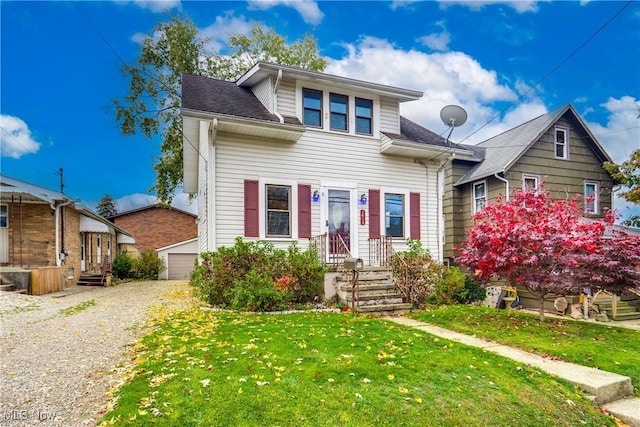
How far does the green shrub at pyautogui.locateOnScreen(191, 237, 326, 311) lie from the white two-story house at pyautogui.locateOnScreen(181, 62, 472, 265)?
Answer: 2.57 ft

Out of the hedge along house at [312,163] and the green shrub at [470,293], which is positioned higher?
the hedge along house at [312,163]

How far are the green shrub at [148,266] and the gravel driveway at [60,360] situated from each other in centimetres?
1522

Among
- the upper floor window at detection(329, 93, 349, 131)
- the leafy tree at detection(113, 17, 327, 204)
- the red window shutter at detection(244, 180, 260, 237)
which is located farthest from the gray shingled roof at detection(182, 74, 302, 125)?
the leafy tree at detection(113, 17, 327, 204)

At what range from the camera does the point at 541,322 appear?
8016mm

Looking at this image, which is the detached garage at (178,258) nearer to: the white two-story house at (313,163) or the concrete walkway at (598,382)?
the white two-story house at (313,163)

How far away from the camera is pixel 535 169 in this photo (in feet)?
49.4

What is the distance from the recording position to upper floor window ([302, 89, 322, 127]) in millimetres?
11898

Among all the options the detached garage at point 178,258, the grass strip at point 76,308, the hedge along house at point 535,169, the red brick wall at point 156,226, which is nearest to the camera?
the grass strip at point 76,308

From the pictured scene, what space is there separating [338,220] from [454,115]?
234 inches

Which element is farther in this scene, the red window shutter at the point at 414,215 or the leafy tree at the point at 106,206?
the leafy tree at the point at 106,206

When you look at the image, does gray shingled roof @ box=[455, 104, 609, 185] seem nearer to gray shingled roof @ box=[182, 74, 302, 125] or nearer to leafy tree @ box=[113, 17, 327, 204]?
gray shingled roof @ box=[182, 74, 302, 125]

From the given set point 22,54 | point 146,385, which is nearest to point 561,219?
point 146,385

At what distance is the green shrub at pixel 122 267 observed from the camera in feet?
78.7

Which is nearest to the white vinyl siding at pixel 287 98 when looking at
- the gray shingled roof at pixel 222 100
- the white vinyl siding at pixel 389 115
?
the gray shingled roof at pixel 222 100
